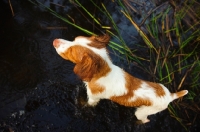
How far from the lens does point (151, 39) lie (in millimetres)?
4906

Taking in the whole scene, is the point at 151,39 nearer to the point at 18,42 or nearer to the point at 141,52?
the point at 141,52

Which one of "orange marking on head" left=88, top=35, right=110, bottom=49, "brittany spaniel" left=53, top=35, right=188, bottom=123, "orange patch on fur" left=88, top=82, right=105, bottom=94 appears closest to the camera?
"brittany spaniel" left=53, top=35, right=188, bottom=123

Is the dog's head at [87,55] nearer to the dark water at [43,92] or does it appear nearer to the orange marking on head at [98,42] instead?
the orange marking on head at [98,42]

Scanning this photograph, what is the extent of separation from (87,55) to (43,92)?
65.1 inches

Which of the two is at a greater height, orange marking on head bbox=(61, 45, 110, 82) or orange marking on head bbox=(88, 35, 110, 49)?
orange marking on head bbox=(88, 35, 110, 49)

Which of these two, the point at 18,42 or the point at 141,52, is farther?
the point at 141,52

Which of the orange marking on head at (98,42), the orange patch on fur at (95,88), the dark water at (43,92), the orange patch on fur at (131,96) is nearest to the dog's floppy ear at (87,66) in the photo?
the orange marking on head at (98,42)

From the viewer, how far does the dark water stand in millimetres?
3738

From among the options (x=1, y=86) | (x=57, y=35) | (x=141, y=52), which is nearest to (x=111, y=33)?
(x=141, y=52)

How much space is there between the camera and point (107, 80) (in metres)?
3.11

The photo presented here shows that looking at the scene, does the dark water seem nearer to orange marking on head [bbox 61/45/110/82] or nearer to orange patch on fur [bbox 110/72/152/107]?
orange patch on fur [bbox 110/72/152/107]

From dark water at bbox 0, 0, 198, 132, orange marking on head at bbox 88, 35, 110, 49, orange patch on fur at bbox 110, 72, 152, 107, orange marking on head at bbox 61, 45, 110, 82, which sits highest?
orange marking on head at bbox 88, 35, 110, 49

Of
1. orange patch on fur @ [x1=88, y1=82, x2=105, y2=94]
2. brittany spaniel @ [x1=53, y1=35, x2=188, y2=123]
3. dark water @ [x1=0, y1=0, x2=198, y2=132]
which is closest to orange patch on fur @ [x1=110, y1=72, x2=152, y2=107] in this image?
brittany spaniel @ [x1=53, y1=35, x2=188, y2=123]

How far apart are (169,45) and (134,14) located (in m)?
1.27
